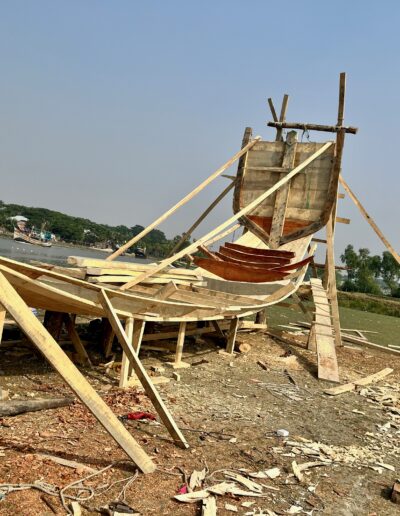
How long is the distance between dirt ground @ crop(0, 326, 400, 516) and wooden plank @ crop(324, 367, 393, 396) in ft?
0.43

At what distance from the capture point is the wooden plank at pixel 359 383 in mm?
7686

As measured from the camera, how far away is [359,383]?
27.9 feet

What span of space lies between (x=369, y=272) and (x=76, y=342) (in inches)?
2802

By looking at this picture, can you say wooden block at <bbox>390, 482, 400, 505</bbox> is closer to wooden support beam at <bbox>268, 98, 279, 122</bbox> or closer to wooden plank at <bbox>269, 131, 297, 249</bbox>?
wooden plank at <bbox>269, 131, 297, 249</bbox>

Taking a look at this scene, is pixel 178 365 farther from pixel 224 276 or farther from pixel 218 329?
pixel 224 276

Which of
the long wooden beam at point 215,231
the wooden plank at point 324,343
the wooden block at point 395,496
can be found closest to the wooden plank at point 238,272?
the long wooden beam at point 215,231

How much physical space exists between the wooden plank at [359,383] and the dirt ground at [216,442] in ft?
0.43

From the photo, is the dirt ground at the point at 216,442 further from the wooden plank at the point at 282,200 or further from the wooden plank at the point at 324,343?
the wooden plank at the point at 282,200

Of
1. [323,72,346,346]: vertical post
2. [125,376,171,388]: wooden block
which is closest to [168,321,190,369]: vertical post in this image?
[125,376,171,388]: wooden block

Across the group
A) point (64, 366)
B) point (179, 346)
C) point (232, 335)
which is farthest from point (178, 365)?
point (64, 366)

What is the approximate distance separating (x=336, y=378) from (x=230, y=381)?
2.16m

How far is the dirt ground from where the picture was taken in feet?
11.8

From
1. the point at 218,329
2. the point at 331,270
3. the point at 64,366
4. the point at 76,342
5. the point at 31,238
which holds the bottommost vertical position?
the point at 31,238

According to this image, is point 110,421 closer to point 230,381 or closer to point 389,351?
point 230,381
